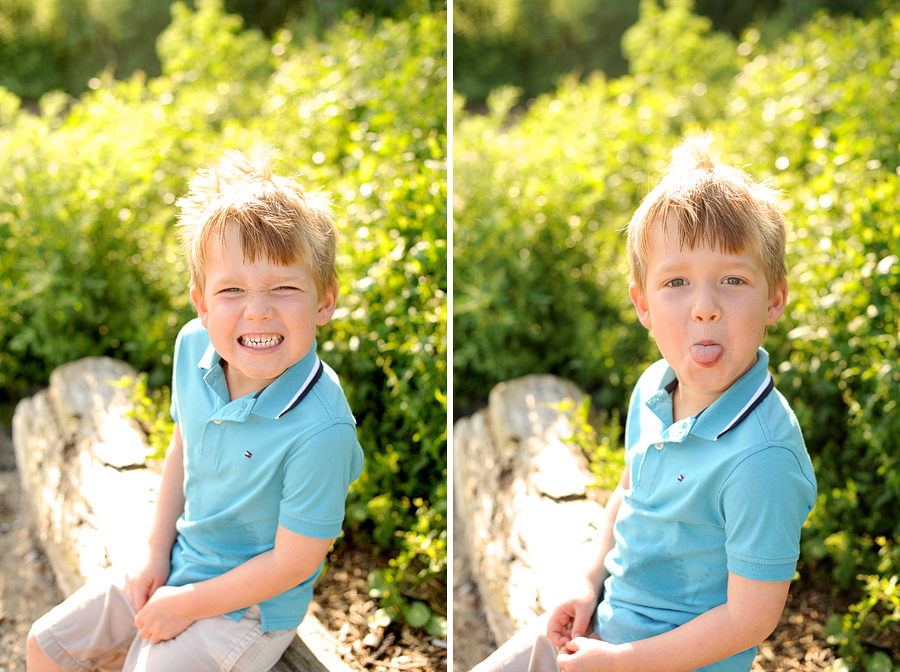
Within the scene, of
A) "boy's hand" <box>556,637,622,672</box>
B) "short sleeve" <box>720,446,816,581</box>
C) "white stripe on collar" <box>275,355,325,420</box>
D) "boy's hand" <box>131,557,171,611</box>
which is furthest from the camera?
"boy's hand" <box>131,557,171,611</box>

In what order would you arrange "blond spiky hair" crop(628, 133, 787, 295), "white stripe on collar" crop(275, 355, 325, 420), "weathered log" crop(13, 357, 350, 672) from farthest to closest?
1. "weathered log" crop(13, 357, 350, 672)
2. "white stripe on collar" crop(275, 355, 325, 420)
3. "blond spiky hair" crop(628, 133, 787, 295)

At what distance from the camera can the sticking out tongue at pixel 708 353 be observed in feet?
4.95

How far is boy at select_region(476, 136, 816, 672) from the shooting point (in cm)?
144

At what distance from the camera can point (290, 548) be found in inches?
66.5

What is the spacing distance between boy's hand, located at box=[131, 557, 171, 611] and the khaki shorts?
0.07 m

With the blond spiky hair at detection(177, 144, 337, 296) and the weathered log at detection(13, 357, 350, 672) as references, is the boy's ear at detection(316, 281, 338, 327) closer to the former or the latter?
the blond spiky hair at detection(177, 144, 337, 296)

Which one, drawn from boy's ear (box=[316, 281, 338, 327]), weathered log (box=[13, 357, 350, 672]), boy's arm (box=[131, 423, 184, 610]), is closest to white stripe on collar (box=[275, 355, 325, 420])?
boy's ear (box=[316, 281, 338, 327])

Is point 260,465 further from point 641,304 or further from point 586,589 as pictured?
point 641,304

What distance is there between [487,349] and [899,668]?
205 cm

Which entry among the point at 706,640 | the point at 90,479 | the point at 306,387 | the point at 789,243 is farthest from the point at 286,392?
the point at 789,243

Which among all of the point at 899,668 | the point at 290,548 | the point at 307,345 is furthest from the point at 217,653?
the point at 899,668

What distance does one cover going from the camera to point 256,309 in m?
1.64

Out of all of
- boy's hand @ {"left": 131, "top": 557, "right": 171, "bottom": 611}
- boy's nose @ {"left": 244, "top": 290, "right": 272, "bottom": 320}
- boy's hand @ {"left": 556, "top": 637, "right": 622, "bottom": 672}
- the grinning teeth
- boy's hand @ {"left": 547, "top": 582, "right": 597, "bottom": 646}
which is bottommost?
boy's hand @ {"left": 556, "top": 637, "right": 622, "bottom": 672}

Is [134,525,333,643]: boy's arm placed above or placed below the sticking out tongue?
below
